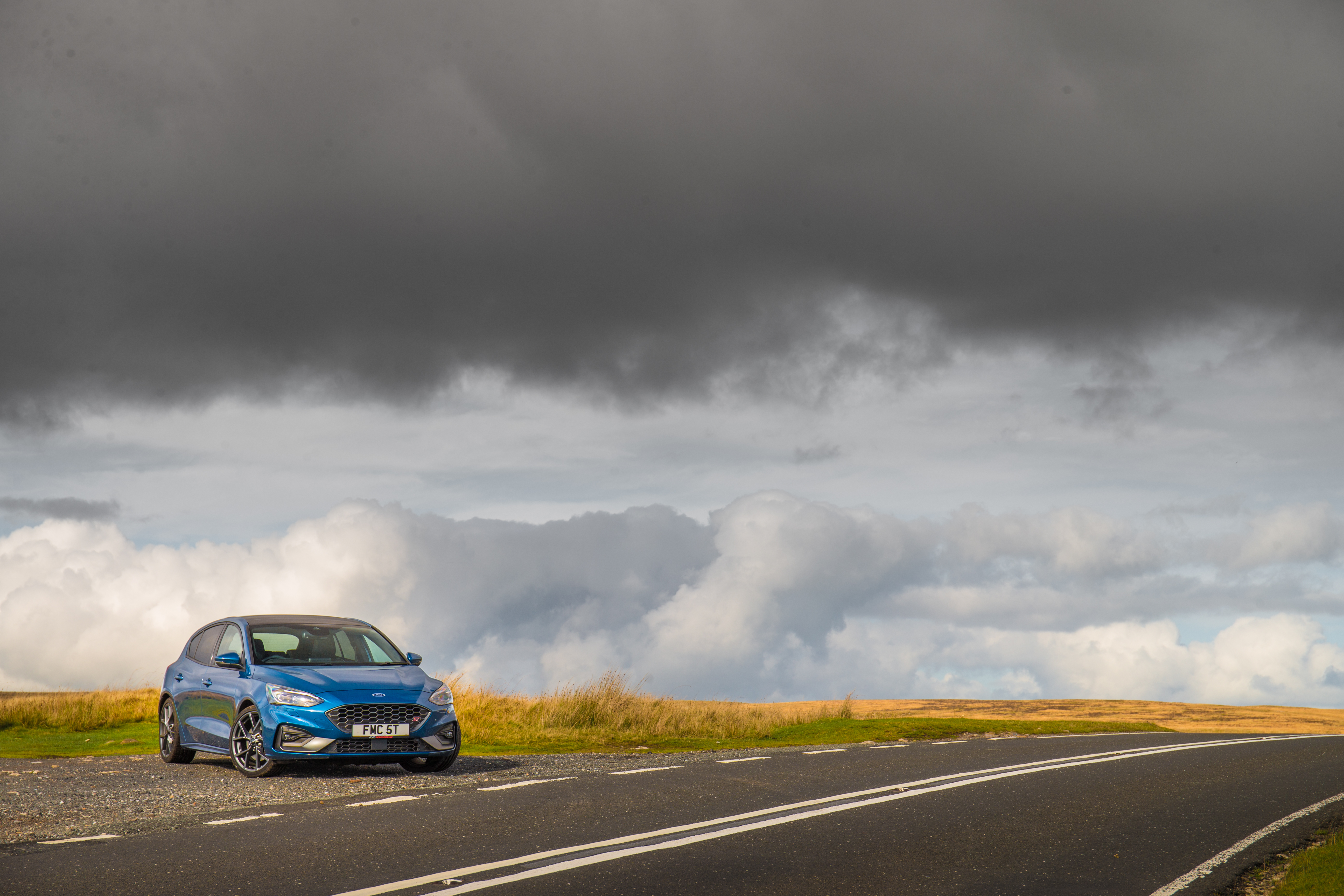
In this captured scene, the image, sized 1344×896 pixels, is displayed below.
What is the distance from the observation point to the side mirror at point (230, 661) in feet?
44.0

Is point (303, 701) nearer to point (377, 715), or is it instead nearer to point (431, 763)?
point (377, 715)

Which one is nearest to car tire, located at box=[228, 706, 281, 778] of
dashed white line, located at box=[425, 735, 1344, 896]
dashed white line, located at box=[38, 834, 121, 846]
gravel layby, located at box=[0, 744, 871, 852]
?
gravel layby, located at box=[0, 744, 871, 852]

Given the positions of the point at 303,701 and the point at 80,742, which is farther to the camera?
the point at 80,742

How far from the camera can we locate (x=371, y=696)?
42.4ft

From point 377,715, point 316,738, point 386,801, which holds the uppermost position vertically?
point 377,715

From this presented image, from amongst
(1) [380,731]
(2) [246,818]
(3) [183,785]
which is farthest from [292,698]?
(2) [246,818]

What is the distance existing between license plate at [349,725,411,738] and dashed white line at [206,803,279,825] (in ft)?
9.13

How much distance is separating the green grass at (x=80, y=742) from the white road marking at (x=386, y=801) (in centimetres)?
866

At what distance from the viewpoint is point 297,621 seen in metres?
14.7

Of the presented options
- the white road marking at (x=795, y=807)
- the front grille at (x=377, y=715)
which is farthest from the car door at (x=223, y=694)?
the white road marking at (x=795, y=807)

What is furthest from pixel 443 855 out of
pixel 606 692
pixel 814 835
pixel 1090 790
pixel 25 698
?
pixel 25 698

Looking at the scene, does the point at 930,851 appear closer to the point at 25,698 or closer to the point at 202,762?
the point at 202,762

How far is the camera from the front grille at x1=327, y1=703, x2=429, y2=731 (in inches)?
499

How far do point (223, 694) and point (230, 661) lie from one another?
494 mm
